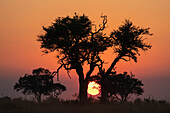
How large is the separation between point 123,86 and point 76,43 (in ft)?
116

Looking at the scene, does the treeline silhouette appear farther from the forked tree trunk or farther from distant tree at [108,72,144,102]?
distant tree at [108,72,144,102]

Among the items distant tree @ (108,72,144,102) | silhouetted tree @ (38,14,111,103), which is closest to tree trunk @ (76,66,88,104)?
silhouetted tree @ (38,14,111,103)

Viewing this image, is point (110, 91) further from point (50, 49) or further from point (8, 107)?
point (8, 107)

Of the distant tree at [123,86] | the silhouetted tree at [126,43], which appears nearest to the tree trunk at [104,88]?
the silhouetted tree at [126,43]

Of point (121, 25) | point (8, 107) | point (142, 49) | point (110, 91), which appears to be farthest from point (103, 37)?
point (110, 91)

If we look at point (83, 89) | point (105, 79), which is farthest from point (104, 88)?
point (83, 89)

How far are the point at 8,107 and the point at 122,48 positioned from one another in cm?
1930

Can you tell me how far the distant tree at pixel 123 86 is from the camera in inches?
2857

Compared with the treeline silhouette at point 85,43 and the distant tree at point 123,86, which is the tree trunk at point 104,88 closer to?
the treeline silhouette at point 85,43

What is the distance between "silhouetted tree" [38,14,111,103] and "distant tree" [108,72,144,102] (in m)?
31.2

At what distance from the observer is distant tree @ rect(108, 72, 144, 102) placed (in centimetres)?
7256

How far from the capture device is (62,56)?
4103 centimetres

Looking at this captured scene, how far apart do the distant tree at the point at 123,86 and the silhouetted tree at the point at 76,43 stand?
31178 mm

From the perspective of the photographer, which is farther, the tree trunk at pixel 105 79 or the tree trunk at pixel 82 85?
the tree trunk at pixel 105 79
